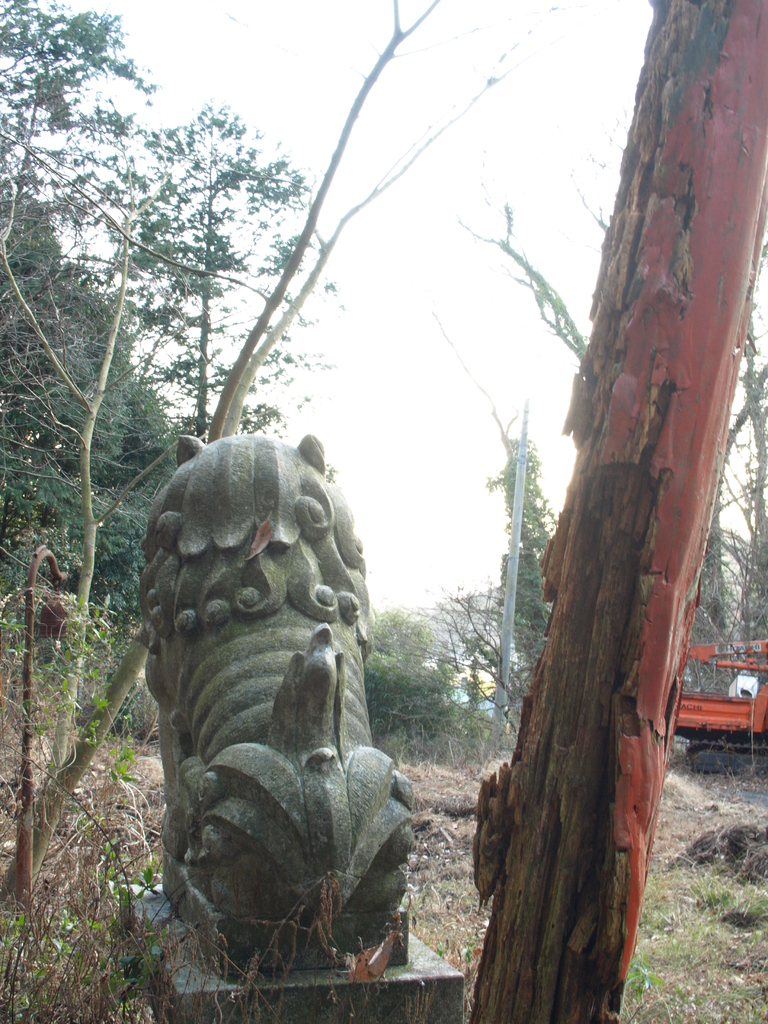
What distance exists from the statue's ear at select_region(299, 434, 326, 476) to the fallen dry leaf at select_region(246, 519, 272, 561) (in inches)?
16.6

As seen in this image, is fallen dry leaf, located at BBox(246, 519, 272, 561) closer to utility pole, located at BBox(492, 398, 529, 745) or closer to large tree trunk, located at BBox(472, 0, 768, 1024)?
large tree trunk, located at BBox(472, 0, 768, 1024)

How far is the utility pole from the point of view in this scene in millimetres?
11125

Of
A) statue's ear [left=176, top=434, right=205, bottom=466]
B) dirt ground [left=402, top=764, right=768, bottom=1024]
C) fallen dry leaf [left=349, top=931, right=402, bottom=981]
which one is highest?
statue's ear [left=176, top=434, right=205, bottom=466]

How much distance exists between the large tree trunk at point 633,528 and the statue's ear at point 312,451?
1.97 metres

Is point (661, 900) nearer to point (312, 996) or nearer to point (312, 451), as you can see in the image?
point (312, 996)

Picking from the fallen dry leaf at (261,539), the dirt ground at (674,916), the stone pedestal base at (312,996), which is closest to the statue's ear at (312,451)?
the fallen dry leaf at (261,539)

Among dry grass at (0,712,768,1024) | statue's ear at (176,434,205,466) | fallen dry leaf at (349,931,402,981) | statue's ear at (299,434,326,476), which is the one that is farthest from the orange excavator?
fallen dry leaf at (349,931,402,981)

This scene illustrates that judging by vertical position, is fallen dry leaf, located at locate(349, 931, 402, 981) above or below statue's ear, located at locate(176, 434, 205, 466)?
below

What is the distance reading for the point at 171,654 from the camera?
2.96 m

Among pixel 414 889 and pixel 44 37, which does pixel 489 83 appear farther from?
pixel 44 37

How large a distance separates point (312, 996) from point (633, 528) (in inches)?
66.1

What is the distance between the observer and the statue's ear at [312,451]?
3.28m

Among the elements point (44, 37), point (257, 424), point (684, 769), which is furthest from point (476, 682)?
point (44, 37)

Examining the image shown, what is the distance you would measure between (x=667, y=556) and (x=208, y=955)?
1766 millimetres
